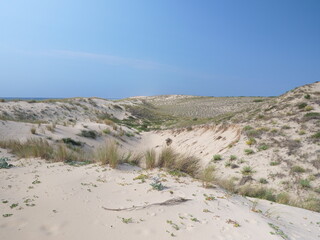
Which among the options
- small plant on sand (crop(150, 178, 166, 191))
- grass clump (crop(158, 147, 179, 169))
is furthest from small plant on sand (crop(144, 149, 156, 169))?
small plant on sand (crop(150, 178, 166, 191))

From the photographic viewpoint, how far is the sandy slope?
329 cm

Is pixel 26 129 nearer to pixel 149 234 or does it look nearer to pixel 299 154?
pixel 149 234

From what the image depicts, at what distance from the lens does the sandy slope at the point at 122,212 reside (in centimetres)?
329

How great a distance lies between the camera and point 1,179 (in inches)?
216

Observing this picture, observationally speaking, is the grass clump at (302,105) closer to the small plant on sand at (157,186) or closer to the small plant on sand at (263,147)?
the small plant on sand at (263,147)

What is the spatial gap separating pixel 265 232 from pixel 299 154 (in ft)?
23.8

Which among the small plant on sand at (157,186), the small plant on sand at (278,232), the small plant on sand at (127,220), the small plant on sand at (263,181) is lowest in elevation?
the small plant on sand at (263,181)

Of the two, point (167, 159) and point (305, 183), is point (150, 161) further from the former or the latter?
point (305, 183)

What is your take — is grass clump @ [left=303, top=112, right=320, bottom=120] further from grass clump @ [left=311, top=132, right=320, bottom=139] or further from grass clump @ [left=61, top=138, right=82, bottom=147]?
grass clump @ [left=61, top=138, right=82, bottom=147]

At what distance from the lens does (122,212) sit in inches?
152

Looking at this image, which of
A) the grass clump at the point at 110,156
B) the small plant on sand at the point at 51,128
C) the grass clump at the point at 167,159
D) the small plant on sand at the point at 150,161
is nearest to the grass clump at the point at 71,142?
the small plant on sand at the point at 51,128

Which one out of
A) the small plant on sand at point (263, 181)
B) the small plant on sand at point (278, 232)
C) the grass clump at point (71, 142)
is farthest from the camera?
the grass clump at point (71, 142)

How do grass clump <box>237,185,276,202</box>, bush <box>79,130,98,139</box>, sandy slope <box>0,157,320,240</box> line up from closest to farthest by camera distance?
1. sandy slope <box>0,157,320,240</box>
2. grass clump <box>237,185,276,202</box>
3. bush <box>79,130,98,139</box>

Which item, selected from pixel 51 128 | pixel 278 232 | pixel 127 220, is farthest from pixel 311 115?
pixel 51 128
